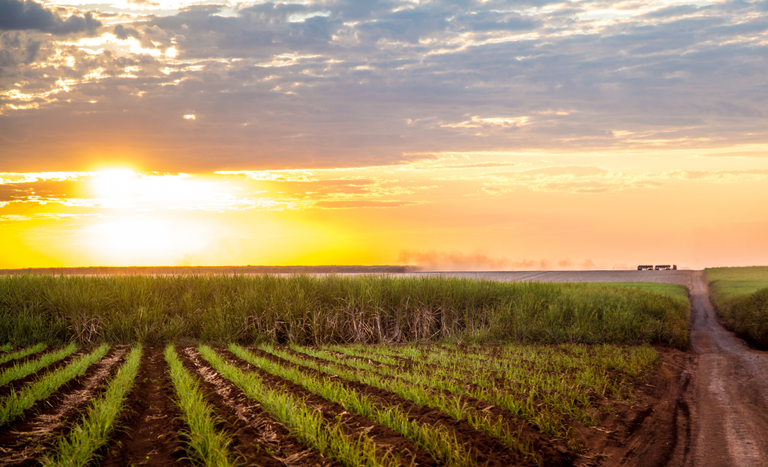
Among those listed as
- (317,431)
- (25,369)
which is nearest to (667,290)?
(317,431)

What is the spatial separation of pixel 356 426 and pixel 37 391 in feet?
18.2

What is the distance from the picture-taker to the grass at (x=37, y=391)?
711 centimetres

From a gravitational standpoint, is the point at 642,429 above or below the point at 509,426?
below

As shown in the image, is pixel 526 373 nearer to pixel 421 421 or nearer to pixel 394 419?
pixel 421 421

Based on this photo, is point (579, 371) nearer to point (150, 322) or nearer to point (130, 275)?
point (150, 322)

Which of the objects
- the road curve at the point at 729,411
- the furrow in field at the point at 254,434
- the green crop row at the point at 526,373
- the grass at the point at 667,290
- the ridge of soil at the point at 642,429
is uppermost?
the grass at the point at 667,290

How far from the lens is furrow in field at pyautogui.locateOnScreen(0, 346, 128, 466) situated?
5855mm

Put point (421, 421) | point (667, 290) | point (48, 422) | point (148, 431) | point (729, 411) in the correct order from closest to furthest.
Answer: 1. point (421, 421)
2. point (148, 431)
3. point (48, 422)
4. point (729, 411)
5. point (667, 290)

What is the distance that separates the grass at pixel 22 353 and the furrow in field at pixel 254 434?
7.05 m

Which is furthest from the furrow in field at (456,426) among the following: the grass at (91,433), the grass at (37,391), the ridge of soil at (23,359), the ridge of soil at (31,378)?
the ridge of soil at (23,359)

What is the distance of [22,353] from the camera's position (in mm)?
13336

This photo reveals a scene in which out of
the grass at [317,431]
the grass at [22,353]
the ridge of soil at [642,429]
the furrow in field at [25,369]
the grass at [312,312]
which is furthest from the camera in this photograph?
the grass at [312,312]

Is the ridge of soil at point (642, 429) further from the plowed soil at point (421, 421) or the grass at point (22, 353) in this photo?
the grass at point (22, 353)

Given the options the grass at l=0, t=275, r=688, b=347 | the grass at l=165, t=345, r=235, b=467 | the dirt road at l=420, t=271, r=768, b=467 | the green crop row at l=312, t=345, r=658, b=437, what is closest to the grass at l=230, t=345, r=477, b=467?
the green crop row at l=312, t=345, r=658, b=437
